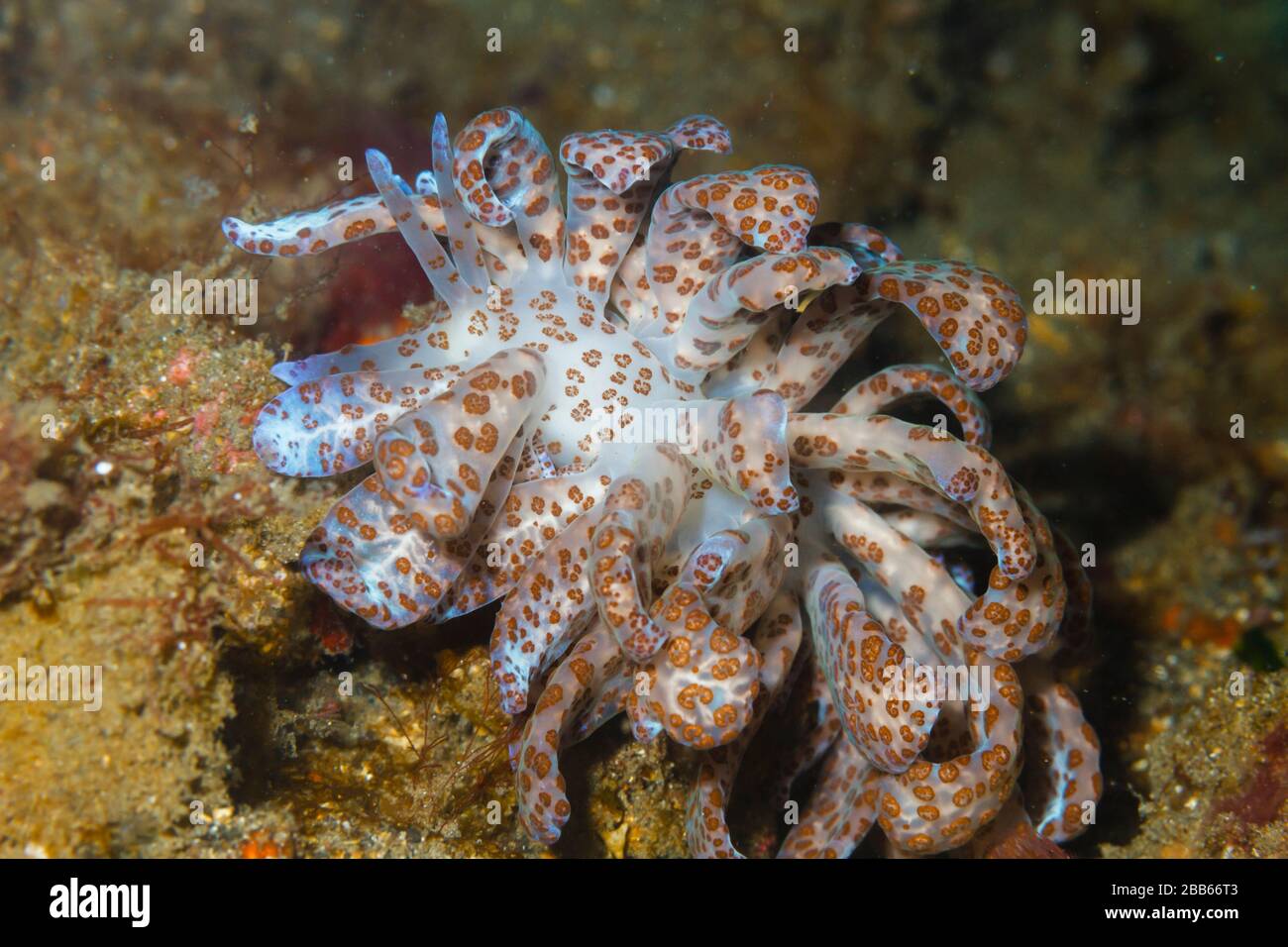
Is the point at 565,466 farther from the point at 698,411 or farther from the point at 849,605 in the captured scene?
the point at 849,605

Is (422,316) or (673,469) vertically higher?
(422,316)

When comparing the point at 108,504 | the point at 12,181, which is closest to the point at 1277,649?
the point at 108,504

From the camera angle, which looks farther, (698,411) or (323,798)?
(323,798)

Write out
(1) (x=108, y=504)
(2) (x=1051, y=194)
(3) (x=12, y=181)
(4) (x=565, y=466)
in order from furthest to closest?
(2) (x=1051, y=194) < (3) (x=12, y=181) < (4) (x=565, y=466) < (1) (x=108, y=504)

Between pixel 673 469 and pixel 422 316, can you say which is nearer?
pixel 673 469
